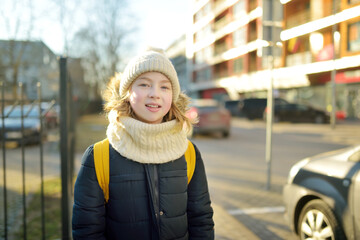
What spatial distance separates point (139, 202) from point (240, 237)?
2.31 metres

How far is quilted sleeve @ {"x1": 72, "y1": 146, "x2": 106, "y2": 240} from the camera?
59.6 inches

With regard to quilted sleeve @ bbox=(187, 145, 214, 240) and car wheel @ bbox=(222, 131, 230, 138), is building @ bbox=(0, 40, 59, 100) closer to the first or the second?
car wheel @ bbox=(222, 131, 230, 138)

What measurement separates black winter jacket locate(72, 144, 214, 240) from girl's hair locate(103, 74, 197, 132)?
9.0 inches

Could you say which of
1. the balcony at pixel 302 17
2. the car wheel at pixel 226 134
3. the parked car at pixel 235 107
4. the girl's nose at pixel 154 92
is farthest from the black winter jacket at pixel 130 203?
the parked car at pixel 235 107

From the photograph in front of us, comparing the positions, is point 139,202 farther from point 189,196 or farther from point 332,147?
point 332,147

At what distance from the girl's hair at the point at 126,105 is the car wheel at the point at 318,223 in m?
1.74

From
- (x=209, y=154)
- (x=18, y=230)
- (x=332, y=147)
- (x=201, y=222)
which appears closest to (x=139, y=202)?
(x=201, y=222)

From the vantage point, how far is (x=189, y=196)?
5.68ft

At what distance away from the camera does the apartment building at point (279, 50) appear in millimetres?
5469

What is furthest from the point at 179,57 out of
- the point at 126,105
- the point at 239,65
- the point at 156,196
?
the point at 239,65

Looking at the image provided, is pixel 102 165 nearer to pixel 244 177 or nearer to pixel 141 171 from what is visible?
pixel 141 171

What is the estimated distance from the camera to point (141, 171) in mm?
1572

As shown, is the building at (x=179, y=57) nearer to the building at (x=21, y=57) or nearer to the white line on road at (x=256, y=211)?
the white line on road at (x=256, y=211)

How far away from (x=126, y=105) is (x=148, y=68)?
245 millimetres
